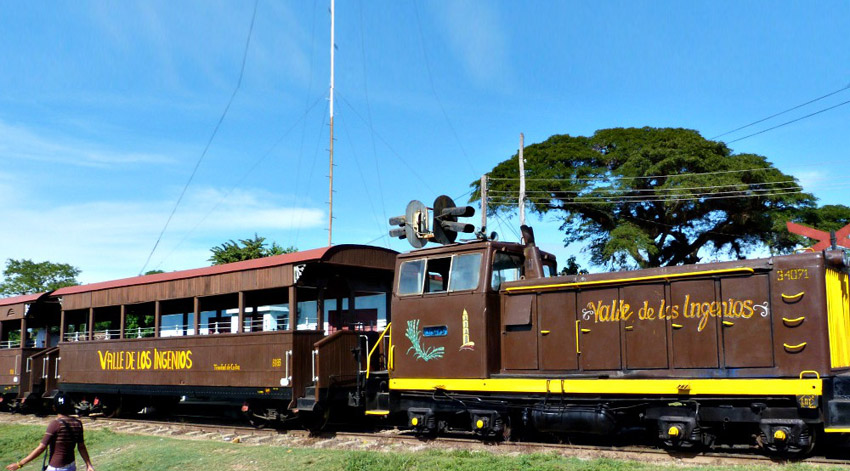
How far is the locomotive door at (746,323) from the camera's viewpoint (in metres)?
8.74

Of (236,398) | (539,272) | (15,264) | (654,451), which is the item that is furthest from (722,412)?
(15,264)

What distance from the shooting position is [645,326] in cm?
965

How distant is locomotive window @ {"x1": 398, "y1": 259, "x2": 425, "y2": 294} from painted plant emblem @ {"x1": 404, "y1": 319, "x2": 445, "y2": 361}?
21.0 inches

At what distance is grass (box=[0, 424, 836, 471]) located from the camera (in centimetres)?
859

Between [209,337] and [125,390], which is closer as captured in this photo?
[209,337]

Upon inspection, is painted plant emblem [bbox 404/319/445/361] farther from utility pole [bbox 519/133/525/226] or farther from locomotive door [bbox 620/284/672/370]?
utility pole [bbox 519/133/525/226]

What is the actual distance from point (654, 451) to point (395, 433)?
494 centimetres

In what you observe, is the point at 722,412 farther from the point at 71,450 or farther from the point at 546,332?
the point at 71,450

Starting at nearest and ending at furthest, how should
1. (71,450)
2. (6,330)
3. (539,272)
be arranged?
1. (71,450)
2. (539,272)
3. (6,330)

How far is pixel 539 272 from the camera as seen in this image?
11172mm

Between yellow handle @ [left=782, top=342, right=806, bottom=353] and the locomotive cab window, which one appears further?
the locomotive cab window

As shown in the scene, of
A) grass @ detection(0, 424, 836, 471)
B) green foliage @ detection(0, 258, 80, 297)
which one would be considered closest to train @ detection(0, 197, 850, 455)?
grass @ detection(0, 424, 836, 471)

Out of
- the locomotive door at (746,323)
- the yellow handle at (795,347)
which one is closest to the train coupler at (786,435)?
the locomotive door at (746,323)

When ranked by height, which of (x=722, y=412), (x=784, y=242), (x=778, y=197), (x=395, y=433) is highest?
(x=778, y=197)
